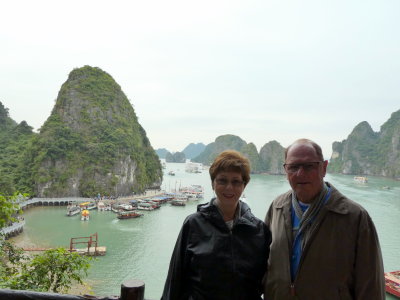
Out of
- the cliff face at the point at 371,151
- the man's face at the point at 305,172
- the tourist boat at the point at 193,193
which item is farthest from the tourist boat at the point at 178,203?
the cliff face at the point at 371,151

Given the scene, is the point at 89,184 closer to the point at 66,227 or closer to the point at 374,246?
the point at 66,227

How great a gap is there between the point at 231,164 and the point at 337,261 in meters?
0.75

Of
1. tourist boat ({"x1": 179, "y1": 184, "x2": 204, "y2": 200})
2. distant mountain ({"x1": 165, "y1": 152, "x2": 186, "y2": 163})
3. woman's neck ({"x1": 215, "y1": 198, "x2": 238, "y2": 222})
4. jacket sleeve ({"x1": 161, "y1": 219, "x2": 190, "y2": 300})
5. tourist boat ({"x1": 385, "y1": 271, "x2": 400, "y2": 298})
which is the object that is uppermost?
distant mountain ({"x1": 165, "y1": 152, "x2": 186, "y2": 163})

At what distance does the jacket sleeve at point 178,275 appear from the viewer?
5.26 feet

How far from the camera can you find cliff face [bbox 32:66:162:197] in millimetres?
35812

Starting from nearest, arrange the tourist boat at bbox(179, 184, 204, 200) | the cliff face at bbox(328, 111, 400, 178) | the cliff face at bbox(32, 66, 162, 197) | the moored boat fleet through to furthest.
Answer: the moored boat fleet < the cliff face at bbox(32, 66, 162, 197) < the tourist boat at bbox(179, 184, 204, 200) < the cliff face at bbox(328, 111, 400, 178)

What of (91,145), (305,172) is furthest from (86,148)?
(305,172)

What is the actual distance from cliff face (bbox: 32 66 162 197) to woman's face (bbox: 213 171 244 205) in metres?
37.2

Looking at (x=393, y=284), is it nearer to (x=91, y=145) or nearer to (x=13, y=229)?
(x=13, y=229)

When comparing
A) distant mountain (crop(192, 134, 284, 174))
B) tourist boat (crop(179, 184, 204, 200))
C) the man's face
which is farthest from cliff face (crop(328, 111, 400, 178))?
the man's face

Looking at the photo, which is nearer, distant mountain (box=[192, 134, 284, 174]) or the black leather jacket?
the black leather jacket

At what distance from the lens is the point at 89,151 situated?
3838 cm

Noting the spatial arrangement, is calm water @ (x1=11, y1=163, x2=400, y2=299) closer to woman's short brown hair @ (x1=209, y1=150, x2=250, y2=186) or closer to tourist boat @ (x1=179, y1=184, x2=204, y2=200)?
tourist boat @ (x1=179, y1=184, x2=204, y2=200)

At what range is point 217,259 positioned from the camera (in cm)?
155
